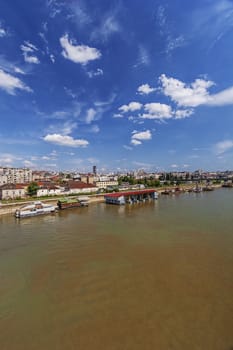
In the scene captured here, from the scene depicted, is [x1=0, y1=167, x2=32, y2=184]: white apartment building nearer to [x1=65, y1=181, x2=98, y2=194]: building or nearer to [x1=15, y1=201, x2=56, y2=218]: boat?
[x1=65, y1=181, x2=98, y2=194]: building

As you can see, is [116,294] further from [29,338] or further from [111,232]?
[111,232]

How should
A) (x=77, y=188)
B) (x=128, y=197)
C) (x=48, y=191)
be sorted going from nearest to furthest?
(x=128, y=197) → (x=48, y=191) → (x=77, y=188)

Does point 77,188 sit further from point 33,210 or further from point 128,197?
point 33,210

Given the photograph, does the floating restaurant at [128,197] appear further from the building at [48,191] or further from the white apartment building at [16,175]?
the white apartment building at [16,175]

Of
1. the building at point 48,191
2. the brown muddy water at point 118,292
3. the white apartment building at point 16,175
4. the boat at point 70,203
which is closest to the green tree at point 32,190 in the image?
the building at point 48,191

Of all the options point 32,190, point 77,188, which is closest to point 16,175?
point 77,188

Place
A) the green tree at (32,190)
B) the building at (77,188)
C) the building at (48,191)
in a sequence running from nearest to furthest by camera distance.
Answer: the green tree at (32,190), the building at (48,191), the building at (77,188)
